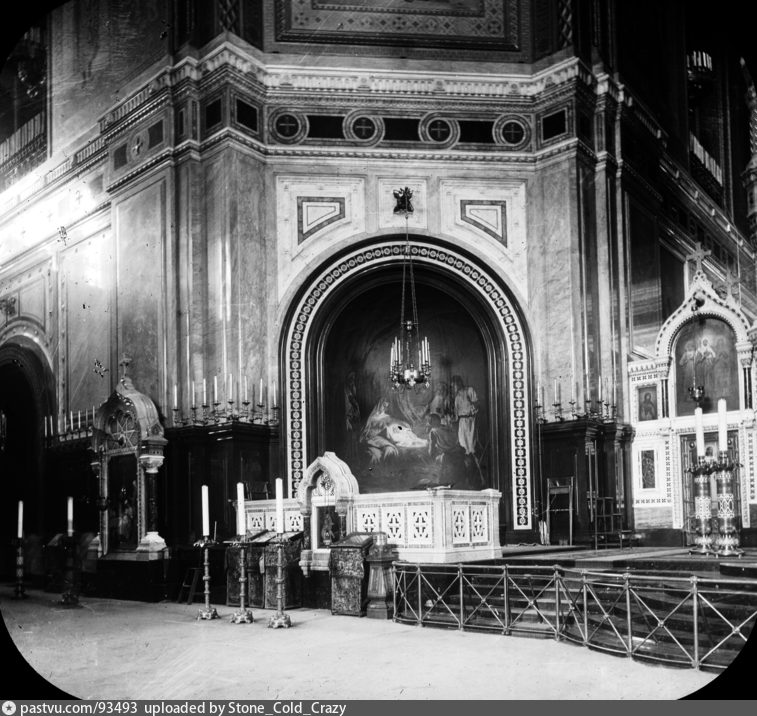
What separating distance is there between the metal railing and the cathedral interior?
5534 millimetres

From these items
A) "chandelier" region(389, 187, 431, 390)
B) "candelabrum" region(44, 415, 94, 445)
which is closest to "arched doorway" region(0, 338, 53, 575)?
Answer: "candelabrum" region(44, 415, 94, 445)

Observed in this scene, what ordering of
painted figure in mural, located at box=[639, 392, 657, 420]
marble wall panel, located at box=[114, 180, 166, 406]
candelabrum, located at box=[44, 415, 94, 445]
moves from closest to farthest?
marble wall panel, located at box=[114, 180, 166, 406] < painted figure in mural, located at box=[639, 392, 657, 420] < candelabrum, located at box=[44, 415, 94, 445]

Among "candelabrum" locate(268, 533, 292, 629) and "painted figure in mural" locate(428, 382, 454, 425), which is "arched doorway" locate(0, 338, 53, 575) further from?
"candelabrum" locate(268, 533, 292, 629)

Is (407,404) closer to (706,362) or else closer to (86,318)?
(706,362)

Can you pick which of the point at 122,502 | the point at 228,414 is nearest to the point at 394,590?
the point at 228,414

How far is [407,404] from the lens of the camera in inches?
781

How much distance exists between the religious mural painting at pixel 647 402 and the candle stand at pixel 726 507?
6.64 metres

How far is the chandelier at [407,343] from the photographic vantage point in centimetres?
1700

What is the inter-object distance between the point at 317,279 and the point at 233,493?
4437mm

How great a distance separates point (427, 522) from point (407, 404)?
688 cm

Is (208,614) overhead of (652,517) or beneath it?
beneath

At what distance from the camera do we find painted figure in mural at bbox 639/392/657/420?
1861 centimetres

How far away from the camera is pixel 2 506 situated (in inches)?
703
